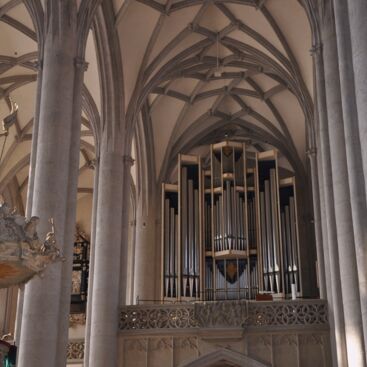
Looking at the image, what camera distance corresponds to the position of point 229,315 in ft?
59.0

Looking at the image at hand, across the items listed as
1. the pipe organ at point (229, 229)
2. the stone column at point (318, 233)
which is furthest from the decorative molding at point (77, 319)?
the stone column at point (318, 233)

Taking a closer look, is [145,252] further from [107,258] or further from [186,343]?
[186,343]

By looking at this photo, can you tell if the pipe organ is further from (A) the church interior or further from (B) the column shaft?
(B) the column shaft

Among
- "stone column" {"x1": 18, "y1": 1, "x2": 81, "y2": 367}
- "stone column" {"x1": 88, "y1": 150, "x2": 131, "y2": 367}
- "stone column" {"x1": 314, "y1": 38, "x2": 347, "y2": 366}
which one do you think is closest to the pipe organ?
"stone column" {"x1": 88, "y1": 150, "x2": 131, "y2": 367}

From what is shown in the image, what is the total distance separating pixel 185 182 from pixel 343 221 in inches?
436

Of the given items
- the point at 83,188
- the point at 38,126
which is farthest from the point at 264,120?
the point at 38,126

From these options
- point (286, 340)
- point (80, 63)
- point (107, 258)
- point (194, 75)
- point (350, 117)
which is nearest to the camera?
point (350, 117)

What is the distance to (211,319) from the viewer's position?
59.1 feet

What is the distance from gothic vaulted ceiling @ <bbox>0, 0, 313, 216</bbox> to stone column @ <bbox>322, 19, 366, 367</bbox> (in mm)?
6371

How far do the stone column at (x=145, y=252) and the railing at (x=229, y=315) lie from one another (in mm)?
4438

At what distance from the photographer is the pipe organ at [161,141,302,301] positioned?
848 inches

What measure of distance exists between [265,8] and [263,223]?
682 cm

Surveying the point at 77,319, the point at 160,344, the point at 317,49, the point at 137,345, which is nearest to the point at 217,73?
the point at 317,49

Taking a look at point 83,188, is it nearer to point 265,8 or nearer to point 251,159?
point 251,159
